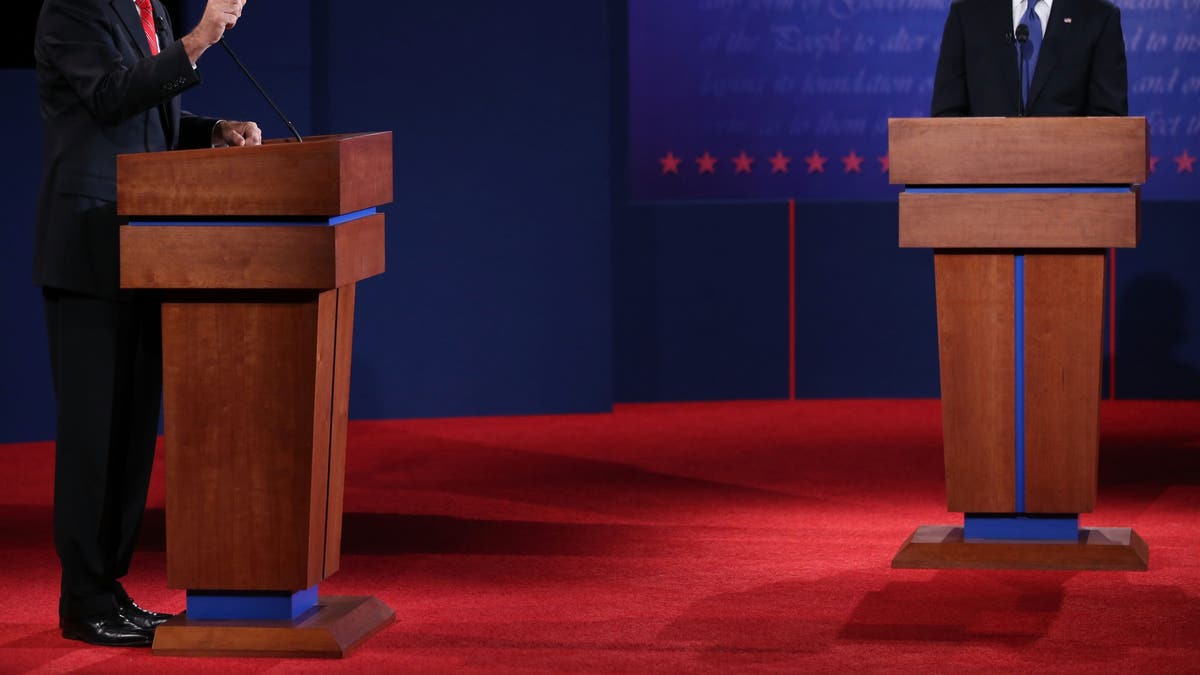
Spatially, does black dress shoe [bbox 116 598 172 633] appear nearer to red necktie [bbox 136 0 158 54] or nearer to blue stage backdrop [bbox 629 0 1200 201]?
red necktie [bbox 136 0 158 54]

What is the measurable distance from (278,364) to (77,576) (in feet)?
2.21

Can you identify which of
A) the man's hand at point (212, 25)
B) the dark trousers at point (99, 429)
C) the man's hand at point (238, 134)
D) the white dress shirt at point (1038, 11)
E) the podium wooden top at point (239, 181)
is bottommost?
the dark trousers at point (99, 429)

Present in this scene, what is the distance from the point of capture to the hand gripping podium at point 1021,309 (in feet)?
14.7

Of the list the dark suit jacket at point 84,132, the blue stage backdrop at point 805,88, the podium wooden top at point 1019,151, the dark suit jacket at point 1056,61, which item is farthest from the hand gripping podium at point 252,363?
the blue stage backdrop at point 805,88

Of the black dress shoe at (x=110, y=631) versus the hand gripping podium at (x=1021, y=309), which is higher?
the hand gripping podium at (x=1021, y=309)

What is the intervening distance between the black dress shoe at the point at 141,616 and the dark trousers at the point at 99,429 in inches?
1.7

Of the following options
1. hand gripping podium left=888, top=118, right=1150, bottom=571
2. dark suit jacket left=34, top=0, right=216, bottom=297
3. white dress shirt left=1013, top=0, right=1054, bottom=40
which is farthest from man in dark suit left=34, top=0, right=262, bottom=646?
white dress shirt left=1013, top=0, right=1054, bottom=40

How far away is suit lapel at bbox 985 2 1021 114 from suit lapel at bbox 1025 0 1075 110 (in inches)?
2.1

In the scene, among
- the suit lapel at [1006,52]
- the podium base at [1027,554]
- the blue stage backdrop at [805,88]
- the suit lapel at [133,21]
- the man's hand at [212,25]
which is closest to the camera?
the man's hand at [212,25]

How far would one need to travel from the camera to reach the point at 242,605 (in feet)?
12.6

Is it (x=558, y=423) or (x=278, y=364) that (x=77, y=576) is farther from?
(x=558, y=423)

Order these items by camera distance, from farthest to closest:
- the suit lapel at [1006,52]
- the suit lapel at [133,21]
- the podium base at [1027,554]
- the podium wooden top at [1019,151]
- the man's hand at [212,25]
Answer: the suit lapel at [1006,52] → the podium base at [1027,554] → the podium wooden top at [1019,151] → the suit lapel at [133,21] → the man's hand at [212,25]

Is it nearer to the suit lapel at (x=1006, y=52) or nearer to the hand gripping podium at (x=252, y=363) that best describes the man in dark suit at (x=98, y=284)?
the hand gripping podium at (x=252, y=363)

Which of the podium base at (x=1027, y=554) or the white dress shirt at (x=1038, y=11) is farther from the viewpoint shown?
the white dress shirt at (x=1038, y=11)
